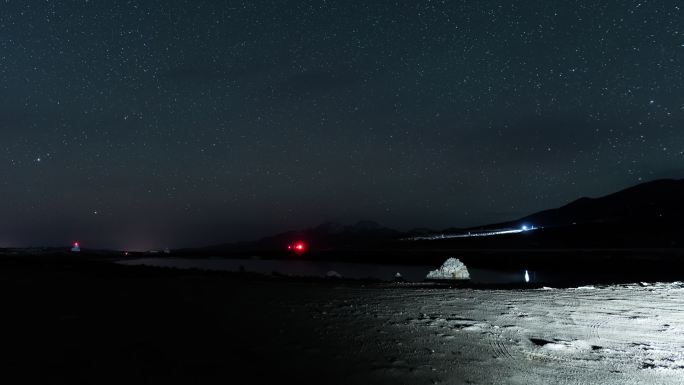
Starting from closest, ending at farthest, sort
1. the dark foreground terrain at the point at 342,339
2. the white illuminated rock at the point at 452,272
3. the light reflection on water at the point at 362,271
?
the dark foreground terrain at the point at 342,339 < the white illuminated rock at the point at 452,272 < the light reflection on water at the point at 362,271

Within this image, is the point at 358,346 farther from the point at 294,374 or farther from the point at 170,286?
the point at 170,286

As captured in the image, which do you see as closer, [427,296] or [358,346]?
[358,346]

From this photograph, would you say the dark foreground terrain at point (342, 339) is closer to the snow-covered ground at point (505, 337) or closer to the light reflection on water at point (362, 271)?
the snow-covered ground at point (505, 337)

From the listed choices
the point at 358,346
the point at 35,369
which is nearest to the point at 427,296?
the point at 358,346

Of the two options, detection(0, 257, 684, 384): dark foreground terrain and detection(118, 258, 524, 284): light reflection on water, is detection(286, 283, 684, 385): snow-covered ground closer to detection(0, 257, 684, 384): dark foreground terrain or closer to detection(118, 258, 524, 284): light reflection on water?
detection(0, 257, 684, 384): dark foreground terrain

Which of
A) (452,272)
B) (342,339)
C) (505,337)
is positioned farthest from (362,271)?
(342,339)

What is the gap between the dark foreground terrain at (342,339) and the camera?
5.40 meters

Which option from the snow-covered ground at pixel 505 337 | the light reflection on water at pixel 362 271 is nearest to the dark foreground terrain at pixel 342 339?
the snow-covered ground at pixel 505 337

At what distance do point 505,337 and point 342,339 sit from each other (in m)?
3.26

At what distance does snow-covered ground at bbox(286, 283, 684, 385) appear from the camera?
5.50m

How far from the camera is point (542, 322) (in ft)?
29.0

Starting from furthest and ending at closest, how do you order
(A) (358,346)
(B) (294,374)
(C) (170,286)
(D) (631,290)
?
(C) (170,286), (D) (631,290), (A) (358,346), (B) (294,374)

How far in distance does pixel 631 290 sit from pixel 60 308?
19.3 meters

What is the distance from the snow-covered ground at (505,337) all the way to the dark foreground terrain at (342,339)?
0.10 feet
